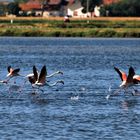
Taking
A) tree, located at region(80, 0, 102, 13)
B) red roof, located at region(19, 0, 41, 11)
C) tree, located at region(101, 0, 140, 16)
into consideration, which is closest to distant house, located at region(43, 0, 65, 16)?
red roof, located at region(19, 0, 41, 11)

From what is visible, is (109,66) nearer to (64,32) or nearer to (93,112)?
(93,112)

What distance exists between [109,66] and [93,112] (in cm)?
2318

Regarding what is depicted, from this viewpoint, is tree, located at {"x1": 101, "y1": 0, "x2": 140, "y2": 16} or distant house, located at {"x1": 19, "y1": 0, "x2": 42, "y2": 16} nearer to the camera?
tree, located at {"x1": 101, "y1": 0, "x2": 140, "y2": 16}

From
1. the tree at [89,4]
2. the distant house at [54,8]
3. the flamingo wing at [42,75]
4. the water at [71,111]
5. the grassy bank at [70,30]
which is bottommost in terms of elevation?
the distant house at [54,8]

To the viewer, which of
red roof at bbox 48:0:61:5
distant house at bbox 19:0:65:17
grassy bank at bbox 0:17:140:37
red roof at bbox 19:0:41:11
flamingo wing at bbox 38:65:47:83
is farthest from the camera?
red roof at bbox 48:0:61:5

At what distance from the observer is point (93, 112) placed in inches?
1090

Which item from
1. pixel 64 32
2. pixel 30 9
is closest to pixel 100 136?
pixel 64 32

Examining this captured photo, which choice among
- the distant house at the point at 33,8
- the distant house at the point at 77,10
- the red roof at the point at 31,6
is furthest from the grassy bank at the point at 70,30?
the red roof at the point at 31,6

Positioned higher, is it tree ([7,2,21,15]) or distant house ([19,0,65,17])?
tree ([7,2,21,15])

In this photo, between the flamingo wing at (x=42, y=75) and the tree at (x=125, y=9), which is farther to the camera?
the tree at (x=125, y=9)

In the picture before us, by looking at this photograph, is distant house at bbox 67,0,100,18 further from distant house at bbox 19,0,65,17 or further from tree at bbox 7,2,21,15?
tree at bbox 7,2,21,15

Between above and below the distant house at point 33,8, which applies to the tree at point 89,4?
above

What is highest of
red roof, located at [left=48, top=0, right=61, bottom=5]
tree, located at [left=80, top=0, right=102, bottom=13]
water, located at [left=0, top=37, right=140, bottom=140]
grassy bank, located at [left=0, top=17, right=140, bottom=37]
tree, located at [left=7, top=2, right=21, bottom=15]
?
water, located at [left=0, top=37, right=140, bottom=140]

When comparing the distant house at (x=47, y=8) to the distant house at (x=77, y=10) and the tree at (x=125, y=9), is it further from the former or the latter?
the tree at (x=125, y=9)
